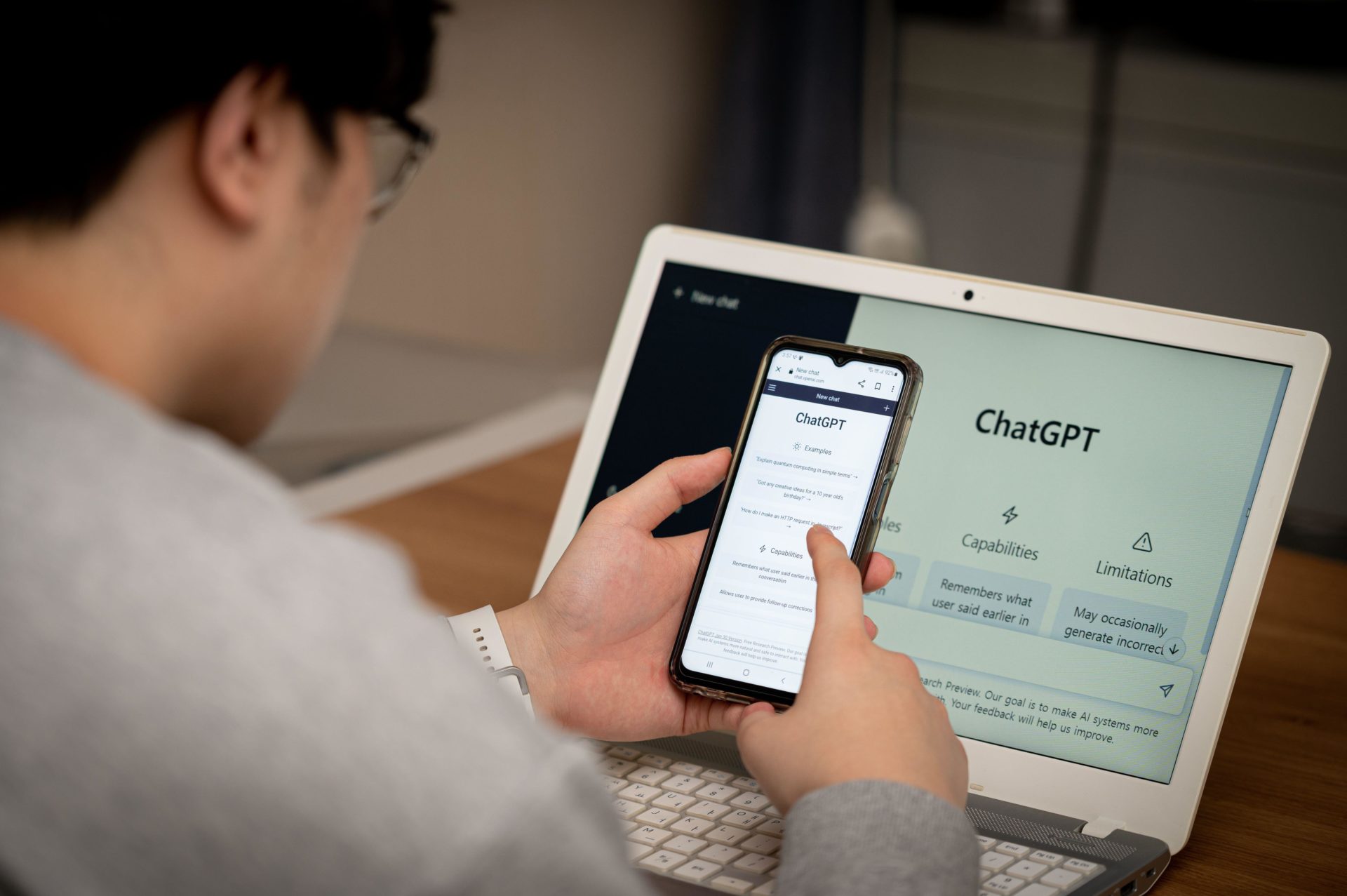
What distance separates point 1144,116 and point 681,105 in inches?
41.8

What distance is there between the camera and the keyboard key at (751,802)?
69 centimetres

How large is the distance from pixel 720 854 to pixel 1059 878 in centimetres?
18

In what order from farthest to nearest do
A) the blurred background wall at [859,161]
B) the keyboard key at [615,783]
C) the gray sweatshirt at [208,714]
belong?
1. the blurred background wall at [859,161]
2. the keyboard key at [615,783]
3. the gray sweatshirt at [208,714]

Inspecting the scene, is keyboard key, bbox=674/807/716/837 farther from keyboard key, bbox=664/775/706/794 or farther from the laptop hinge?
the laptop hinge

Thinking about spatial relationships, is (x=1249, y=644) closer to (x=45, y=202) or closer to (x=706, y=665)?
(x=706, y=665)

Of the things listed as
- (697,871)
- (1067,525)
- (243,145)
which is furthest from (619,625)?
(243,145)

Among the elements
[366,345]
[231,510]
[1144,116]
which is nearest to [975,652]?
[231,510]

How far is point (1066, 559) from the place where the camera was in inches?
29.4

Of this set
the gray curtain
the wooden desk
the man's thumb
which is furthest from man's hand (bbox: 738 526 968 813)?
the gray curtain

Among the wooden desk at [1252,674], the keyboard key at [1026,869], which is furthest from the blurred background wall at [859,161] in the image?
the keyboard key at [1026,869]

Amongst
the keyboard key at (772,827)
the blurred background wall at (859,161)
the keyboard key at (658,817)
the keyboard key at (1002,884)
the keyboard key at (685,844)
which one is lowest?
the keyboard key at (658,817)

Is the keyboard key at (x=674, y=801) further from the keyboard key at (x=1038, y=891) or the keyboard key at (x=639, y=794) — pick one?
the keyboard key at (x=1038, y=891)

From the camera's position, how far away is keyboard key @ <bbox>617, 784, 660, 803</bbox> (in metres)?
0.70

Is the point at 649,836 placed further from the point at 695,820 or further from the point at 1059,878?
the point at 1059,878
